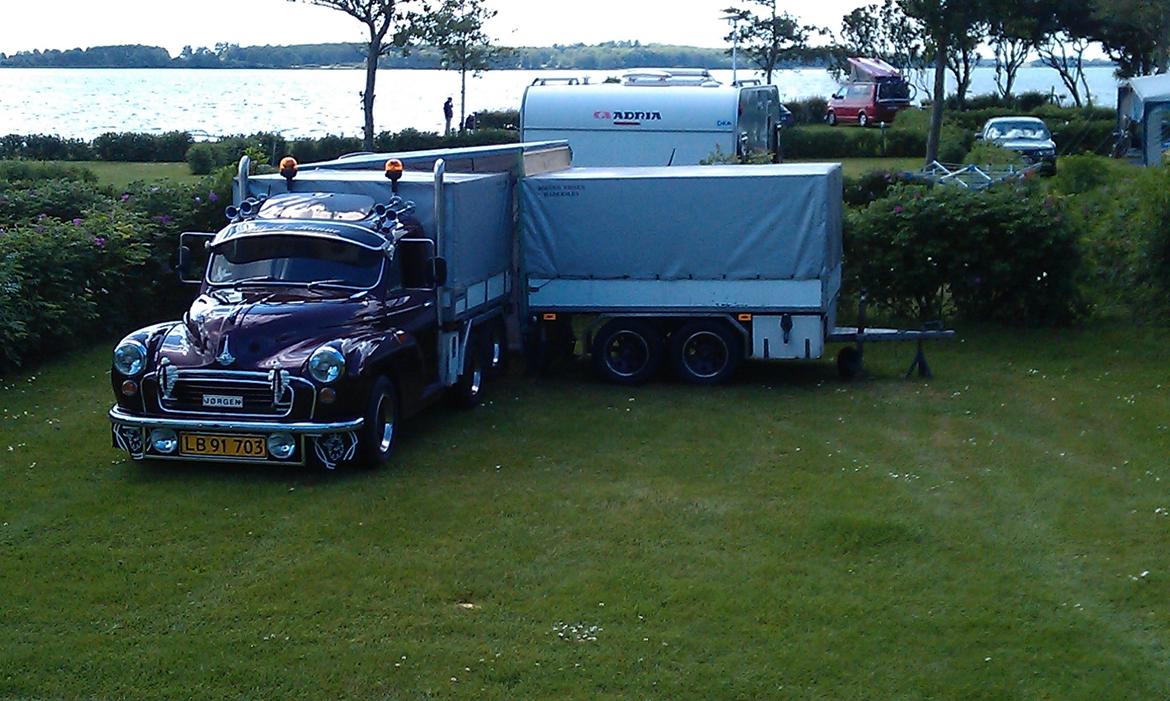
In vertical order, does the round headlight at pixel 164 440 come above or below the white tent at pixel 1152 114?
below

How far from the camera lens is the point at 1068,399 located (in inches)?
508

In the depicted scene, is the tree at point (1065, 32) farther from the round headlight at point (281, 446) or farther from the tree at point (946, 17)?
the round headlight at point (281, 446)

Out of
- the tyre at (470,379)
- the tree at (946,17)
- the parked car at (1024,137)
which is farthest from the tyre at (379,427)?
the parked car at (1024,137)

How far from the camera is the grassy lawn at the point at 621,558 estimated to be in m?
6.71

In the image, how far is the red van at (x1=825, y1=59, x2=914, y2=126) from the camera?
174 feet

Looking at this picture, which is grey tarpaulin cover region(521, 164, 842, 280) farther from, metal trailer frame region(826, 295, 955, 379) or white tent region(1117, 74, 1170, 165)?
white tent region(1117, 74, 1170, 165)

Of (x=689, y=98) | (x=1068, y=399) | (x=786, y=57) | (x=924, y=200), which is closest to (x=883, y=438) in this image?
(x=1068, y=399)

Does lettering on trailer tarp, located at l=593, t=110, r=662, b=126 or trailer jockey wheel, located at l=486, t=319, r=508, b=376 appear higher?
lettering on trailer tarp, located at l=593, t=110, r=662, b=126

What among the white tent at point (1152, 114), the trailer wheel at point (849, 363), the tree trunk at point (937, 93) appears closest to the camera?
the trailer wheel at point (849, 363)

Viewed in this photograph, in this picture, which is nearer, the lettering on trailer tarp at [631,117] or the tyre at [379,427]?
the tyre at [379,427]

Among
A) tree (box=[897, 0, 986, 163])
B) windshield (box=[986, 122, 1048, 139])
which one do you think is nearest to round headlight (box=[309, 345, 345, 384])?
tree (box=[897, 0, 986, 163])

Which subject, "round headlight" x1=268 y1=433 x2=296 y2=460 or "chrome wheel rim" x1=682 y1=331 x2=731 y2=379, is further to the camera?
"chrome wheel rim" x1=682 y1=331 x2=731 y2=379

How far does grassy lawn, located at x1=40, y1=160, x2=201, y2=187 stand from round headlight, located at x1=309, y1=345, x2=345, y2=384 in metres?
25.6

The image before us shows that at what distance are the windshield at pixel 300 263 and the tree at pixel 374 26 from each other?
83.9ft
